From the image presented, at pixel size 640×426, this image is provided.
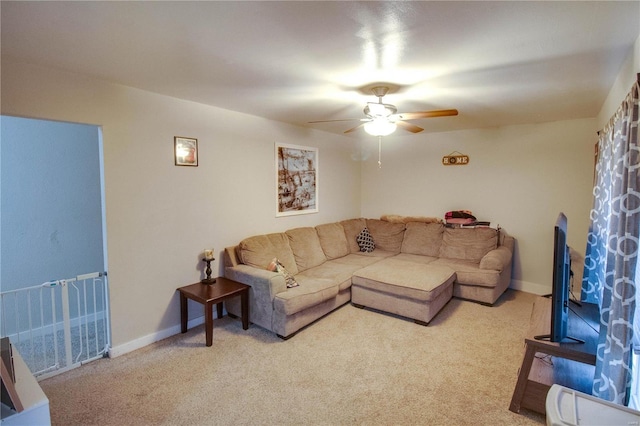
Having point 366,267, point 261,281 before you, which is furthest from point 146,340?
point 366,267

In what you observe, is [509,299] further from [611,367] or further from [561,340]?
[611,367]

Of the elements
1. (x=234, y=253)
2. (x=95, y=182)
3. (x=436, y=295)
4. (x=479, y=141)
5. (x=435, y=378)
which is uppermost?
(x=479, y=141)

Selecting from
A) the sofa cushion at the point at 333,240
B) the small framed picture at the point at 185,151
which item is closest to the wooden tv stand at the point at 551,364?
the sofa cushion at the point at 333,240

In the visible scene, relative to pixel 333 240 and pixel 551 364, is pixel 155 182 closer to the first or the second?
pixel 333 240

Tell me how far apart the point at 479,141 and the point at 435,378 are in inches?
141

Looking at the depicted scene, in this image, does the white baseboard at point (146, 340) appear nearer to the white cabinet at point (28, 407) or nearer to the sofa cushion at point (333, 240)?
the white cabinet at point (28, 407)

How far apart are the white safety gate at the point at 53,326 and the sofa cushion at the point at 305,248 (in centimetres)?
210

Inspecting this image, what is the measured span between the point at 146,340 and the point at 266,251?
1.47 m

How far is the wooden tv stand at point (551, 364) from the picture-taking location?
2.03 m

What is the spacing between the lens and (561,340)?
208 centimetres

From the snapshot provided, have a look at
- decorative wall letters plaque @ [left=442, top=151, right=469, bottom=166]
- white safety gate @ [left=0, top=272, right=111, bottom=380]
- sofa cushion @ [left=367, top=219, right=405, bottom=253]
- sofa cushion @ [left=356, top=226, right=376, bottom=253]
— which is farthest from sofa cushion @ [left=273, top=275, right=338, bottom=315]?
decorative wall letters plaque @ [left=442, top=151, right=469, bottom=166]

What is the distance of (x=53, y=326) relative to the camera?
2691mm

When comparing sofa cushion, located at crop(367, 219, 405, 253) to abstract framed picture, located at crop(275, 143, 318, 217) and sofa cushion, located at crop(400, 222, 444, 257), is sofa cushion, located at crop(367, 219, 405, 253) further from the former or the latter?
abstract framed picture, located at crop(275, 143, 318, 217)

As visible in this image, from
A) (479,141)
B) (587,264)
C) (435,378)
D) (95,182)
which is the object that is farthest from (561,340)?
(95,182)
